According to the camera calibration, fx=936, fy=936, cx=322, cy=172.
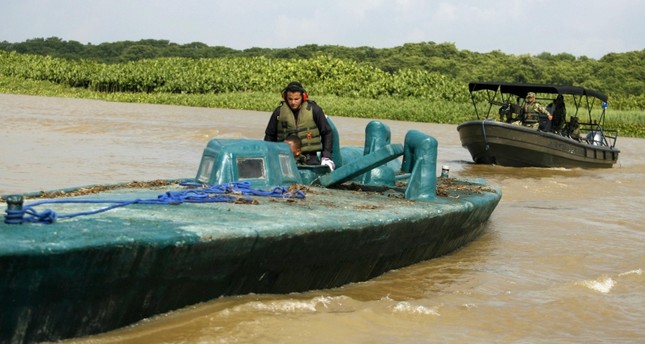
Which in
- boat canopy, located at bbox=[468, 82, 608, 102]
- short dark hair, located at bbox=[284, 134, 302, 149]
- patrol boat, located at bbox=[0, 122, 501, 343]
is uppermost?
boat canopy, located at bbox=[468, 82, 608, 102]

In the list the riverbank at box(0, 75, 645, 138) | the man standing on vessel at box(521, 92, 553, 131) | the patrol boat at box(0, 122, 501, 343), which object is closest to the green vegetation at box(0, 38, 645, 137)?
the riverbank at box(0, 75, 645, 138)

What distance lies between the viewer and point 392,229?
27.2ft

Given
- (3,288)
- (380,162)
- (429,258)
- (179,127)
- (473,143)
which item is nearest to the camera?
(3,288)

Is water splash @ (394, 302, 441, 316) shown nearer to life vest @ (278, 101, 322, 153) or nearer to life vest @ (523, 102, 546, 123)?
life vest @ (278, 101, 322, 153)

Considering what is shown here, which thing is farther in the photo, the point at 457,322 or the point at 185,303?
the point at 457,322

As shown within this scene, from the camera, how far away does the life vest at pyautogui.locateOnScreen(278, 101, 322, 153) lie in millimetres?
10289

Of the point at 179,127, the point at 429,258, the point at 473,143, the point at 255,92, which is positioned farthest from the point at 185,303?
the point at 255,92

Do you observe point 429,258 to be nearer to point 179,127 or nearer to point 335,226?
point 335,226

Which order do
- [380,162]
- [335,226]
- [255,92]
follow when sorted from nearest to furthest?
[335,226] → [380,162] → [255,92]

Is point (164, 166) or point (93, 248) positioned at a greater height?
point (93, 248)

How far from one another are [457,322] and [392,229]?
1.04 m

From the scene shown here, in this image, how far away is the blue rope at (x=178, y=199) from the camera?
244 inches

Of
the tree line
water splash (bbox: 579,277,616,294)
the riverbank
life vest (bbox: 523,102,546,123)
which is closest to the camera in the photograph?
water splash (bbox: 579,277,616,294)

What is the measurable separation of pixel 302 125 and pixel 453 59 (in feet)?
226
